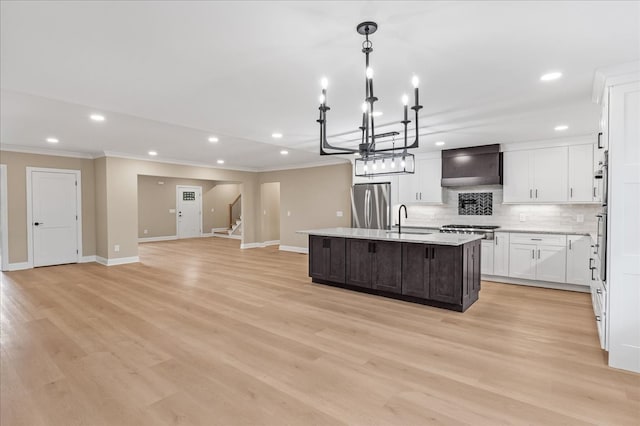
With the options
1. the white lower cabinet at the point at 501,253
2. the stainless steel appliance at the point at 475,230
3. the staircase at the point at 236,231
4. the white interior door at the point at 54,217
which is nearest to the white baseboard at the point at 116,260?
the white interior door at the point at 54,217

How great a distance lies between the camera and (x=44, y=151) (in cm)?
679

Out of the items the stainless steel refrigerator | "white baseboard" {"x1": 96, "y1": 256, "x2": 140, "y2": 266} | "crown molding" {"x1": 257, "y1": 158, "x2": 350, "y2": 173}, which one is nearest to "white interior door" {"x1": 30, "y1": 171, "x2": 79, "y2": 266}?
"white baseboard" {"x1": 96, "y1": 256, "x2": 140, "y2": 266}

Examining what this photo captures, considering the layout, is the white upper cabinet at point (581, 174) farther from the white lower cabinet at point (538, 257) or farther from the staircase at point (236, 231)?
the staircase at point (236, 231)

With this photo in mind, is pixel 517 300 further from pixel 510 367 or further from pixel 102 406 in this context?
pixel 102 406

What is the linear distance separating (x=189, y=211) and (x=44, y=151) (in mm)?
6220

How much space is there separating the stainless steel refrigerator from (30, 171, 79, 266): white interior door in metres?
6.28

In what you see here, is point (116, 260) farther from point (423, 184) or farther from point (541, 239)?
point (541, 239)

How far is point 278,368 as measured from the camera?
2.64 meters

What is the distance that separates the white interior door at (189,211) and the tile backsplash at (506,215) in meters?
8.89

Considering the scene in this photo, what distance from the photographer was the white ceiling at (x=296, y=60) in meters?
1.95

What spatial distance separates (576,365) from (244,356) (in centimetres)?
274

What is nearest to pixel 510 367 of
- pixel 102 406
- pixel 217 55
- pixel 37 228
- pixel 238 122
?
pixel 102 406

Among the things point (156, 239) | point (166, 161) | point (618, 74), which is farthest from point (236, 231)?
point (618, 74)

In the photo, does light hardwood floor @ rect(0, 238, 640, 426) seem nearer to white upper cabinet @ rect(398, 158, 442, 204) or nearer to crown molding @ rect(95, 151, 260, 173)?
white upper cabinet @ rect(398, 158, 442, 204)
